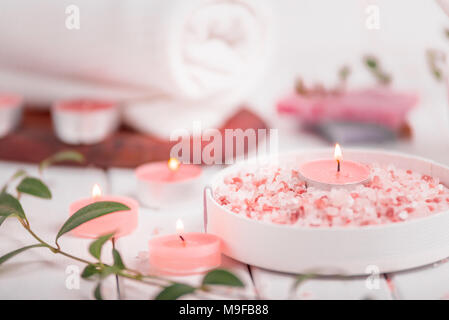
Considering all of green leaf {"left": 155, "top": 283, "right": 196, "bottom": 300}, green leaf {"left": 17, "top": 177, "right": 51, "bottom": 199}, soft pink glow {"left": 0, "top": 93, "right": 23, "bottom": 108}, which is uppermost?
soft pink glow {"left": 0, "top": 93, "right": 23, "bottom": 108}

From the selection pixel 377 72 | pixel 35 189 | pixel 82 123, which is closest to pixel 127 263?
pixel 35 189

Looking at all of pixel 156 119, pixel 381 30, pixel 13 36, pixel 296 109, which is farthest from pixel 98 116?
pixel 381 30

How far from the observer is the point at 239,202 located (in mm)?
615

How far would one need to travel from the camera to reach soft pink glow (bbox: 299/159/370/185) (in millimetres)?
632

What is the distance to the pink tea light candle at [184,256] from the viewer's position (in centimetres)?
58

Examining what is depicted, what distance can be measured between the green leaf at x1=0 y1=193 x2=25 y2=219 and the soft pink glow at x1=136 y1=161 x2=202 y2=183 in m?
0.19

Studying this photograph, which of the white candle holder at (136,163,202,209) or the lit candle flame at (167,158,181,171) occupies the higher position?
the lit candle flame at (167,158,181,171)

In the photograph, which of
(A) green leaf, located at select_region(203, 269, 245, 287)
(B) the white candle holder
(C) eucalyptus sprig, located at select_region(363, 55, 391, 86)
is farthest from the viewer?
(C) eucalyptus sprig, located at select_region(363, 55, 391, 86)

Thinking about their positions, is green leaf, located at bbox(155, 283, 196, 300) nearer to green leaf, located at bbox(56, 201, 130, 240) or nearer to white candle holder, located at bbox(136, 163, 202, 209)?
green leaf, located at bbox(56, 201, 130, 240)

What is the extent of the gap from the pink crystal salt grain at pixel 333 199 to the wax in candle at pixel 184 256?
0.05m

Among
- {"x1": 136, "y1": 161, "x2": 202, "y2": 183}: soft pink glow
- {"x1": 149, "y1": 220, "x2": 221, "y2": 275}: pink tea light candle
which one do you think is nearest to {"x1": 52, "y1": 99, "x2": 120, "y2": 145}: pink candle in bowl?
{"x1": 136, "y1": 161, "x2": 202, "y2": 183}: soft pink glow

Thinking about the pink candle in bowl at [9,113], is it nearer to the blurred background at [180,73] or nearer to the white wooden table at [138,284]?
the blurred background at [180,73]
